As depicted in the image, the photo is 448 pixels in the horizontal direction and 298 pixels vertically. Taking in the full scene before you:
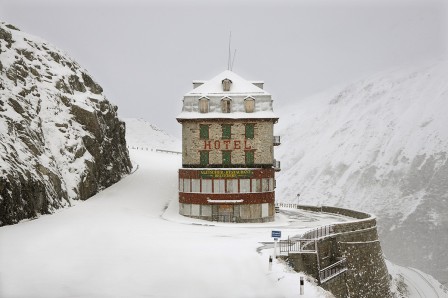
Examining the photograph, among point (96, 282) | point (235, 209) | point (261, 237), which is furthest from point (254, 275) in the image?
point (235, 209)

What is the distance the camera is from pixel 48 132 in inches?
2039

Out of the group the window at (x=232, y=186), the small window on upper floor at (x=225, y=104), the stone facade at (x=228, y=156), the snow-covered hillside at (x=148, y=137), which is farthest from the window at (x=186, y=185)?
the snow-covered hillside at (x=148, y=137)

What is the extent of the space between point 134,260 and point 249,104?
25.7m

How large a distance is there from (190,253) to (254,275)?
5107mm

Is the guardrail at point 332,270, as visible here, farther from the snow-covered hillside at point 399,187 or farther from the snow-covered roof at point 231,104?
the snow-covered hillside at point 399,187

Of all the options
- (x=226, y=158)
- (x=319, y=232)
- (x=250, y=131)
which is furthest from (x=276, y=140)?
(x=319, y=232)

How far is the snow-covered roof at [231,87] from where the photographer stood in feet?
173

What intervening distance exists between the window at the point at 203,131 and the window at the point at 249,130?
379cm

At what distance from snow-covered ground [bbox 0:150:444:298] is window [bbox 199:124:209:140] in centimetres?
969

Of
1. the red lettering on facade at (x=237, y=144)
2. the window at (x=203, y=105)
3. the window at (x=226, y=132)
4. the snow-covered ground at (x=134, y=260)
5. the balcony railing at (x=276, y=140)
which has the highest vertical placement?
the window at (x=203, y=105)

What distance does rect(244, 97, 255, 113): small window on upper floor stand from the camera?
170 feet

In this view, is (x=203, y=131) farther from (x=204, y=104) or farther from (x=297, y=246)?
(x=297, y=246)

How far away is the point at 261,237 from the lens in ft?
127

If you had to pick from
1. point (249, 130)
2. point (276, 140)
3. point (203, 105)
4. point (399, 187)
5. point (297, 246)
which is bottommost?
point (399, 187)
